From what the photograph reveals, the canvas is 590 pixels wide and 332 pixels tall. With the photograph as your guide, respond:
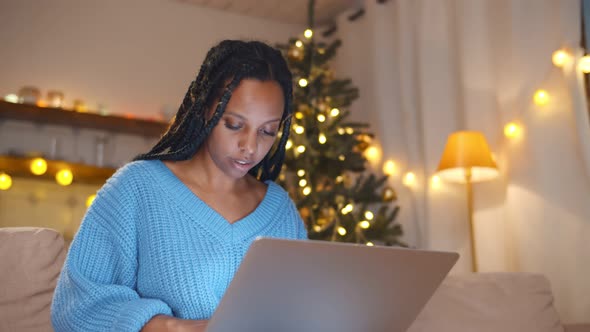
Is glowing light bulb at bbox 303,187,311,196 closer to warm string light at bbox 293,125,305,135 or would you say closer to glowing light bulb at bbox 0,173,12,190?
warm string light at bbox 293,125,305,135

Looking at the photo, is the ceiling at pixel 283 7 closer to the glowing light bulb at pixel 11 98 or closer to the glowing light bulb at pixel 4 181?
the glowing light bulb at pixel 11 98

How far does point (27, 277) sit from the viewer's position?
1.54 m

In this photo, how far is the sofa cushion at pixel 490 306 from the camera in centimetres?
185

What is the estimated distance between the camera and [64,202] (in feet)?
13.6

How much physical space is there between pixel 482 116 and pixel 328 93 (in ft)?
2.77

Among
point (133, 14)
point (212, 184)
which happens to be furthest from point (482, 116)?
point (133, 14)

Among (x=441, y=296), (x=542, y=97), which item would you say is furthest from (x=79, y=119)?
(x=441, y=296)

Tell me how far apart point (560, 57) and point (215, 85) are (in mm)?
2100

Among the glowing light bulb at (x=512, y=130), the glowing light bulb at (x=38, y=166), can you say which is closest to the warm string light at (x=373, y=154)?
the glowing light bulb at (x=512, y=130)

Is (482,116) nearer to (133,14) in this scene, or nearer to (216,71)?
(216,71)

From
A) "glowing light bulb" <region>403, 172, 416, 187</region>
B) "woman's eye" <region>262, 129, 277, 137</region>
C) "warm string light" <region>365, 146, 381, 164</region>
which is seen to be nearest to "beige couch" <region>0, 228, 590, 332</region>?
"woman's eye" <region>262, 129, 277, 137</region>

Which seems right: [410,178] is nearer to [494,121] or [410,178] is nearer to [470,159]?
[494,121]

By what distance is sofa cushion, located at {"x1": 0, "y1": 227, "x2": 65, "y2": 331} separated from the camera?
1504mm

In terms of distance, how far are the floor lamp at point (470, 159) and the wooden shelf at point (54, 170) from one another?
217 centimetres
